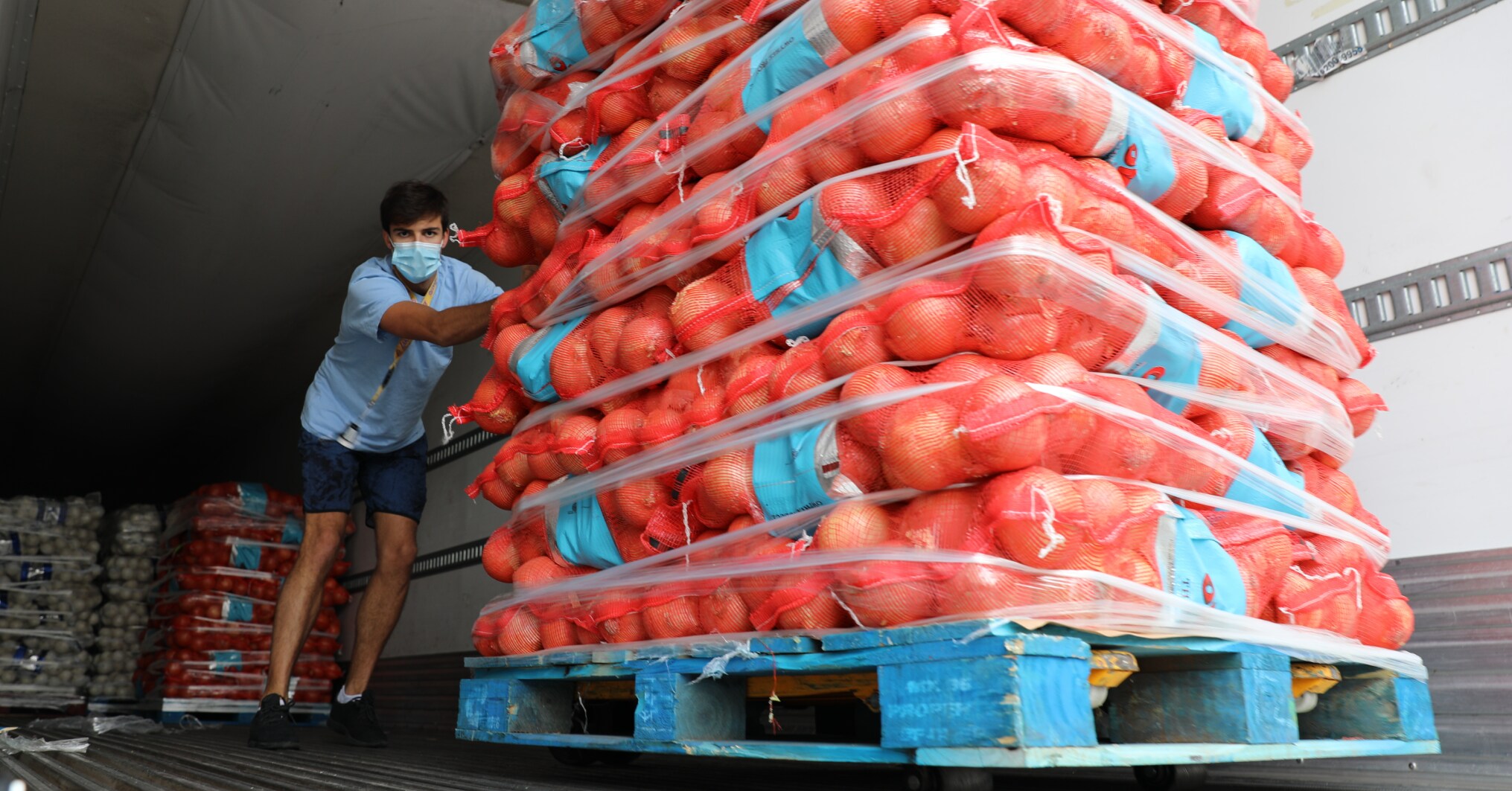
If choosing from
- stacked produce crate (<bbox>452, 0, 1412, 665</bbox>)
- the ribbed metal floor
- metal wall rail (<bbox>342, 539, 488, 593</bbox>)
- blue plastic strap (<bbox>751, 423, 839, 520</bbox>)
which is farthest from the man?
blue plastic strap (<bbox>751, 423, 839, 520</bbox>)

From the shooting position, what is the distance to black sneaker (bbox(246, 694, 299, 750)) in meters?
3.46

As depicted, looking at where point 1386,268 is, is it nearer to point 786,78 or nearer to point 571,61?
point 786,78

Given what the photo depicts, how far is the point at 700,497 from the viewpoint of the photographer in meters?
2.32

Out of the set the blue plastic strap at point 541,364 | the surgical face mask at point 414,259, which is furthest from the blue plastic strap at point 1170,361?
the surgical face mask at point 414,259

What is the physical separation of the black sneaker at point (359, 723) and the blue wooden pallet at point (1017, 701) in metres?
1.41

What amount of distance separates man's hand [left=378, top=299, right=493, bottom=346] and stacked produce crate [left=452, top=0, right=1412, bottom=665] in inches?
19.9

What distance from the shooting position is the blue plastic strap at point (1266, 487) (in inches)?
84.4

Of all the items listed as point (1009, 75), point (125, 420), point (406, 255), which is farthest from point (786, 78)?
point (125, 420)

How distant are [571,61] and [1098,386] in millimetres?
1992

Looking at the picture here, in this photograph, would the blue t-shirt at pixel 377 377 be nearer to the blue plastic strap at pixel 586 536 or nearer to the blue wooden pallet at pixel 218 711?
the blue plastic strap at pixel 586 536

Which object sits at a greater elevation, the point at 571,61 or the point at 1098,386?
the point at 571,61

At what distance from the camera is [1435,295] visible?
2.89 metres

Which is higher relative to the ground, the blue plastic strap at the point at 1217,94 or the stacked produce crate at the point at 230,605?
the blue plastic strap at the point at 1217,94

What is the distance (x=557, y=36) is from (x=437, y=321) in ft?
3.06
